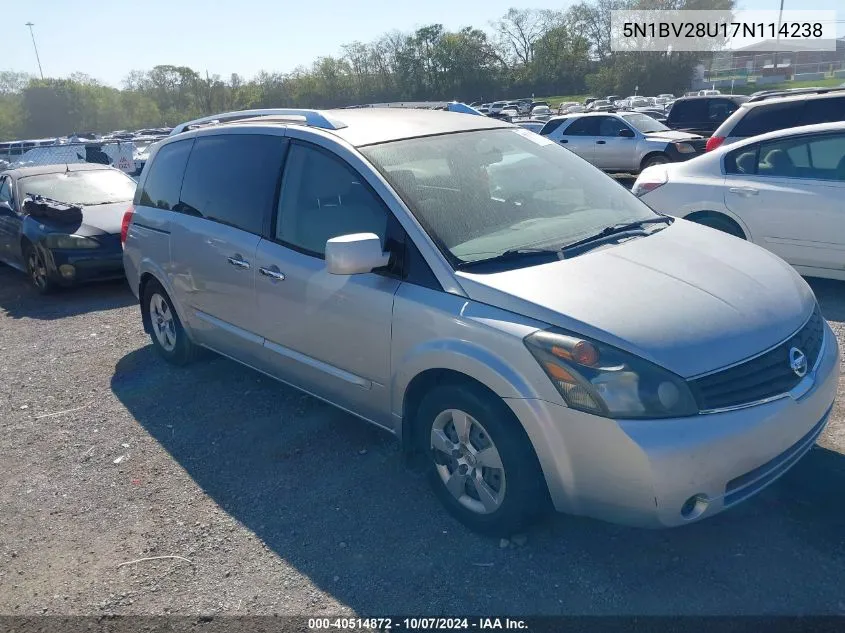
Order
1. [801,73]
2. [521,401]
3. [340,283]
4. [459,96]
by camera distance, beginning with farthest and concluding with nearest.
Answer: [459,96], [801,73], [340,283], [521,401]

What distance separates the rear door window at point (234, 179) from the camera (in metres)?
4.23

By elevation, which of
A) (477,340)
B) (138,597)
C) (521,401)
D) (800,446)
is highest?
(477,340)

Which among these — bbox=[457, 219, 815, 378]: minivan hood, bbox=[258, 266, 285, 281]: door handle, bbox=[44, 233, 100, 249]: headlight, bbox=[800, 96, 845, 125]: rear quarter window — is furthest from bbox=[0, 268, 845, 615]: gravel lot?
bbox=[800, 96, 845, 125]: rear quarter window

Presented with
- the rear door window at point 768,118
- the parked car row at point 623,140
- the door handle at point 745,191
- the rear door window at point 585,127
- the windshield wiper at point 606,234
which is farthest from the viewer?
the rear door window at point 585,127

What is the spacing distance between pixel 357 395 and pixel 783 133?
195 inches

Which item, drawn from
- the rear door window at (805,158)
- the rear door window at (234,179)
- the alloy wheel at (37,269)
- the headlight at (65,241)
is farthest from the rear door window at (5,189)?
the rear door window at (805,158)

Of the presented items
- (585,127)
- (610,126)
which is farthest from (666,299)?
(585,127)

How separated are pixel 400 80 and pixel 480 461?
78333 mm

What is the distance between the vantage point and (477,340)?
2996mm

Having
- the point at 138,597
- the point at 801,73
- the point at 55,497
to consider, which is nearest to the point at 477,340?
the point at 138,597

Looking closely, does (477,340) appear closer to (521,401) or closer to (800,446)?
(521,401)

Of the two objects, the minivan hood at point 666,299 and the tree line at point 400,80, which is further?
the tree line at point 400,80

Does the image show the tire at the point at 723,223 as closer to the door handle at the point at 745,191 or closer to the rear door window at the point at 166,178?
the door handle at the point at 745,191

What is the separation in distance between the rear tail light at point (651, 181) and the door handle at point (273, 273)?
4.41 metres
